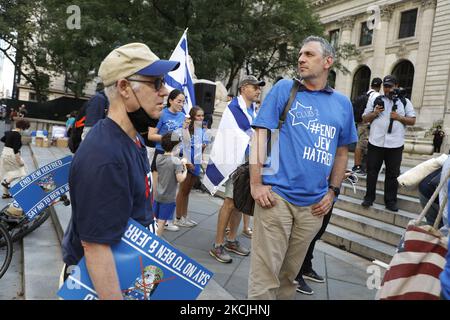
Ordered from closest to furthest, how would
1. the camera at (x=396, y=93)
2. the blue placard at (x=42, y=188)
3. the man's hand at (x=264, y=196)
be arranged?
the man's hand at (x=264, y=196), the blue placard at (x=42, y=188), the camera at (x=396, y=93)

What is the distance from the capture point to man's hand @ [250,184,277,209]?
2.64 meters

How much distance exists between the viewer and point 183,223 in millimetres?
6090

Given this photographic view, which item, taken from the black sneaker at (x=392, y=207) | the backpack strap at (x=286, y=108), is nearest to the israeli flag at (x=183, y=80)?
the black sneaker at (x=392, y=207)

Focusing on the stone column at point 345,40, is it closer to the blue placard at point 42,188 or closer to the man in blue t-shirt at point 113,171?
the blue placard at point 42,188

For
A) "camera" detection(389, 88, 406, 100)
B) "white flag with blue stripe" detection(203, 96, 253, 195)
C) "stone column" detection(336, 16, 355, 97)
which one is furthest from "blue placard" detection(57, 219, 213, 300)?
"stone column" detection(336, 16, 355, 97)

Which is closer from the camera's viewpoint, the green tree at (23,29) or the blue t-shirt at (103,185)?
the blue t-shirt at (103,185)

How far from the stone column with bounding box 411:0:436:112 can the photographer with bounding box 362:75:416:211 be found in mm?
25012

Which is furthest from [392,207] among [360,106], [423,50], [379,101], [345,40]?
[345,40]

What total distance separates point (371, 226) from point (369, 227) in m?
0.05

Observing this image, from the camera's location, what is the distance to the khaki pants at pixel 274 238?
2668mm

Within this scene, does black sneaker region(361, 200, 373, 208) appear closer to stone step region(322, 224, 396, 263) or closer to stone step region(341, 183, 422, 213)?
stone step region(341, 183, 422, 213)

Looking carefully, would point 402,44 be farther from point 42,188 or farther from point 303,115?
point 42,188

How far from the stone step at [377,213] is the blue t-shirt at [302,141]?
3401mm
